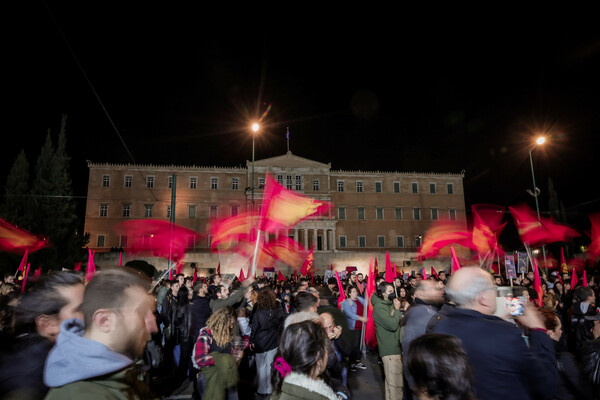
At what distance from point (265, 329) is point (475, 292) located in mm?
4124

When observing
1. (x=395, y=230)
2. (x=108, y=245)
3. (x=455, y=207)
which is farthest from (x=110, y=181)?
(x=455, y=207)

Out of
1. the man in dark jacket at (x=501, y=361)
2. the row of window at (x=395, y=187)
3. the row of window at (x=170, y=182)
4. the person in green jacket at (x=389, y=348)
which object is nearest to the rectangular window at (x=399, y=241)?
the row of window at (x=395, y=187)

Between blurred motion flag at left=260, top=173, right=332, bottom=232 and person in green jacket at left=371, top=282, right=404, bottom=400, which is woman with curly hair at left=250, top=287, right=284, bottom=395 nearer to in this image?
person in green jacket at left=371, top=282, right=404, bottom=400

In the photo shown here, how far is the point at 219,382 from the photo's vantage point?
400 centimetres

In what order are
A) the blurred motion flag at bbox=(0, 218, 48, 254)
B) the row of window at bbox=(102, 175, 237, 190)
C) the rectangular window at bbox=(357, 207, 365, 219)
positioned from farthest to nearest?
the rectangular window at bbox=(357, 207, 365, 219)
the row of window at bbox=(102, 175, 237, 190)
the blurred motion flag at bbox=(0, 218, 48, 254)

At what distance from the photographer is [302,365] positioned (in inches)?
98.7

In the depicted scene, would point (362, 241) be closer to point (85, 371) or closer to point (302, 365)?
point (302, 365)

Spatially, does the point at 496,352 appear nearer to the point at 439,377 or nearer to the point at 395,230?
the point at 439,377

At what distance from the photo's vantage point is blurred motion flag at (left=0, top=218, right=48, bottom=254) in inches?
963

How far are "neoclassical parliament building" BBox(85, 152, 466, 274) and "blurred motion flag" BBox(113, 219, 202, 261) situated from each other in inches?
29.3

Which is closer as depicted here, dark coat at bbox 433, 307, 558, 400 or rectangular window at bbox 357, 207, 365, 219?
dark coat at bbox 433, 307, 558, 400

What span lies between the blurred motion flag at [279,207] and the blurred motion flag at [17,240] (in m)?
16.7

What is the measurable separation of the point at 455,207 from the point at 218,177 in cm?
3494

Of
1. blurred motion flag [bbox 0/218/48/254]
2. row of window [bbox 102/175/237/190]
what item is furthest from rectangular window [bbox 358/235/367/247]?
blurred motion flag [bbox 0/218/48/254]
